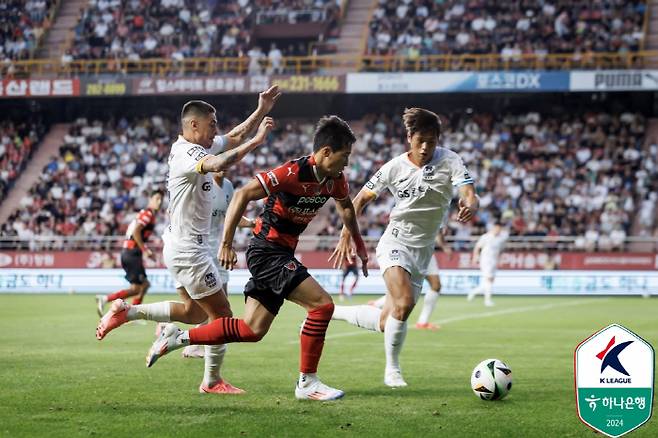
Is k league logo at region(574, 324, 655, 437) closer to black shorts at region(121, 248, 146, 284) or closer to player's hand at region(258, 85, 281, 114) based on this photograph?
player's hand at region(258, 85, 281, 114)

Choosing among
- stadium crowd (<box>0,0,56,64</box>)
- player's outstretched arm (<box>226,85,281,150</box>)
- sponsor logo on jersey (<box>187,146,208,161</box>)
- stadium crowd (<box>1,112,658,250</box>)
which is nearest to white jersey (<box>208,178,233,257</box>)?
player's outstretched arm (<box>226,85,281,150</box>)

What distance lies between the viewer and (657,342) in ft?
49.3

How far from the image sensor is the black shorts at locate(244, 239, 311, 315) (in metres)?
8.34

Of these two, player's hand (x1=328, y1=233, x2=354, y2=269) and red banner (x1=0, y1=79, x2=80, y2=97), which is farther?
red banner (x1=0, y1=79, x2=80, y2=97)

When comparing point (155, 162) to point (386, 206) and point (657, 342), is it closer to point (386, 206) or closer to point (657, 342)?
point (386, 206)

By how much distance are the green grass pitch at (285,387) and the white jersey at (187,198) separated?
1423 millimetres

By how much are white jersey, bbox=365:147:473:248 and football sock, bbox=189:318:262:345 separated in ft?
8.29

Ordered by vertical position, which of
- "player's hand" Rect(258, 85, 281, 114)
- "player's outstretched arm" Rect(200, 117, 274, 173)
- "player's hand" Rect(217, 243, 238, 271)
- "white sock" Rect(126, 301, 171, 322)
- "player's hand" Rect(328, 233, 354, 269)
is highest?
"player's hand" Rect(258, 85, 281, 114)

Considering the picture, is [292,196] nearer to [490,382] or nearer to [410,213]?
[410,213]

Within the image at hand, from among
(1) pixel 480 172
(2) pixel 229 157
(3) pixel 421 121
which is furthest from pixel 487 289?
(2) pixel 229 157

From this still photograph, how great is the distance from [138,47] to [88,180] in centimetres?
667

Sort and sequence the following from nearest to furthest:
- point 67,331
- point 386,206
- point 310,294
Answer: point 310,294 < point 67,331 < point 386,206

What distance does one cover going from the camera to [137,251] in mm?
18969

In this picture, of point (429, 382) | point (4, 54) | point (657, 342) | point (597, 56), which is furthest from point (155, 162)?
point (429, 382)
